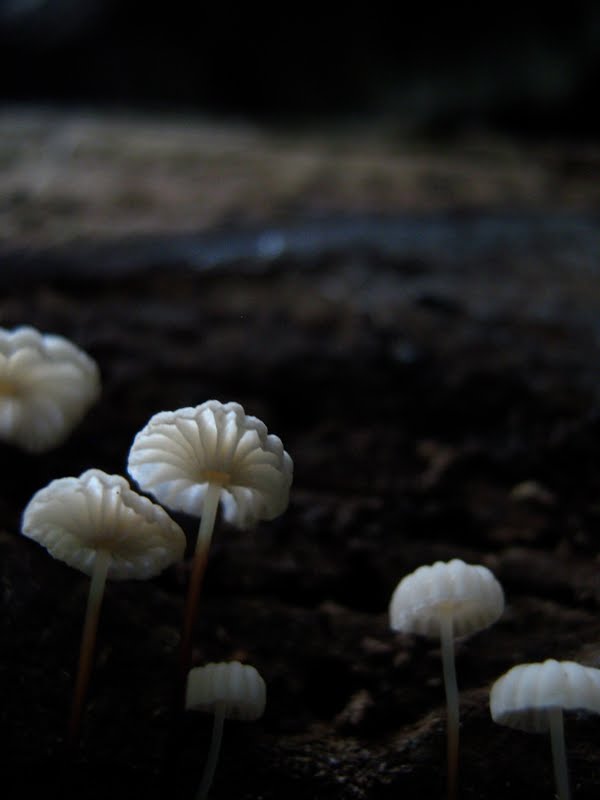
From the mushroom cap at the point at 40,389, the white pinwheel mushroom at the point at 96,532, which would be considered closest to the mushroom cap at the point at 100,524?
the white pinwheel mushroom at the point at 96,532

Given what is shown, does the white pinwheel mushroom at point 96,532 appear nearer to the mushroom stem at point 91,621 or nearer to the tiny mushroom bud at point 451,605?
the mushroom stem at point 91,621

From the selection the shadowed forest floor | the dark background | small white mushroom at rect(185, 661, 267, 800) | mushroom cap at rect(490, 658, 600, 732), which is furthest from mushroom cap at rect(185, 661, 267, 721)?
the dark background

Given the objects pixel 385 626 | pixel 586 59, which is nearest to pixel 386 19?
pixel 586 59

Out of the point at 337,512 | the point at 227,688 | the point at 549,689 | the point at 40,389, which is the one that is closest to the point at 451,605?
the point at 549,689

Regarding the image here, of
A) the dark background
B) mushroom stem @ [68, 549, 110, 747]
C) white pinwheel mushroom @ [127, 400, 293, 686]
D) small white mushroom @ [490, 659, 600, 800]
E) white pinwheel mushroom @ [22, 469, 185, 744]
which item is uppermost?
the dark background

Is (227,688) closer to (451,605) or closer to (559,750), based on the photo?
(451,605)

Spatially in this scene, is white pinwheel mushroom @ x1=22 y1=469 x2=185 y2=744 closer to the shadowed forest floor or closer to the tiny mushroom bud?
the shadowed forest floor

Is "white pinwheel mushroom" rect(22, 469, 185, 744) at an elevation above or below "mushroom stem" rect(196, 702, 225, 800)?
above
